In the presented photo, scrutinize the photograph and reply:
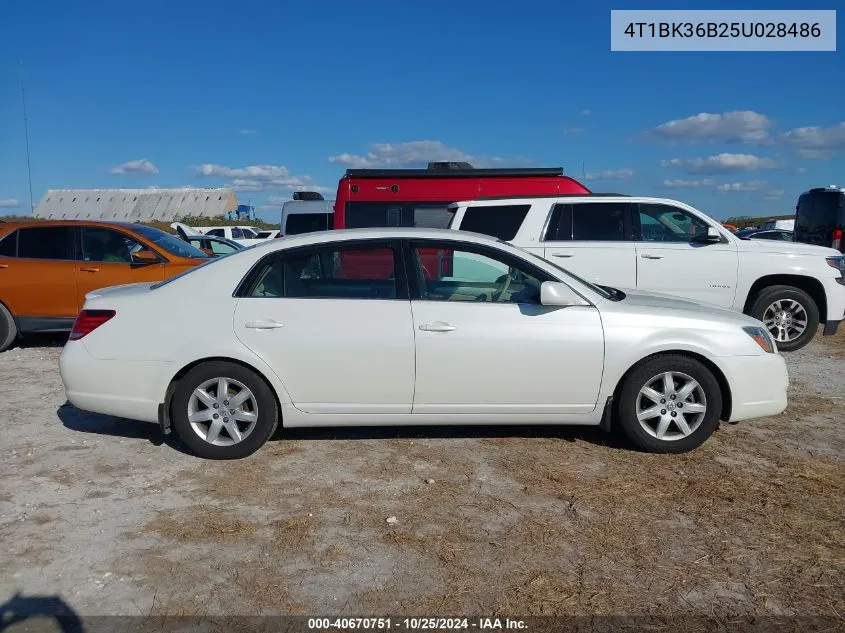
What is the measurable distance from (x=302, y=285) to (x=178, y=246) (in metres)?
5.28

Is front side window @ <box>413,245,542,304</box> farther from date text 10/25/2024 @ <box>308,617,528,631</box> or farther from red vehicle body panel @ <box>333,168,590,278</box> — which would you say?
red vehicle body panel @ <box>333,168,590,278</box>

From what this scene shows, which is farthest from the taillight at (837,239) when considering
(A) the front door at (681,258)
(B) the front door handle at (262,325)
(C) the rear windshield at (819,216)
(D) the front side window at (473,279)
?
(B) the front door handle at (262,325)

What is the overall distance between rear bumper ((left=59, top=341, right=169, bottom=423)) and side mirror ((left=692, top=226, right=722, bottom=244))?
6.29 metres

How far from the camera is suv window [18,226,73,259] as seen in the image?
884cm

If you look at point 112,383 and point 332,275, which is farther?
point 332,275

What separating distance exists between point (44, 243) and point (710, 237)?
8.20m

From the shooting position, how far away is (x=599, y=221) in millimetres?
8414

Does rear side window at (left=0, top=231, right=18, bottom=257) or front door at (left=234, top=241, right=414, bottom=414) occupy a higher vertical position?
rear side window at (left=0, top=231, right=18, bottom=257)

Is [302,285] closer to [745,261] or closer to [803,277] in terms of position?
[745,261]

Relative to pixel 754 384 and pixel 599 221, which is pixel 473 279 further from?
pixel 599 221

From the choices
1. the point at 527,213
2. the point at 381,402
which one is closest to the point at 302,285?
the point at 381,402

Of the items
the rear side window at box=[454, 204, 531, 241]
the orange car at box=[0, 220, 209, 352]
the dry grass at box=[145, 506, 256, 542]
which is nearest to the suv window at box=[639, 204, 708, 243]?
the rear side window at box=[454, 204, 531, 241]

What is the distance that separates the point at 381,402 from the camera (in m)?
4.79

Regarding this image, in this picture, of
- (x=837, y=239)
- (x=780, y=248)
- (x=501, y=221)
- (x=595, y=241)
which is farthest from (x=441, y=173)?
(x=837, y=239)
